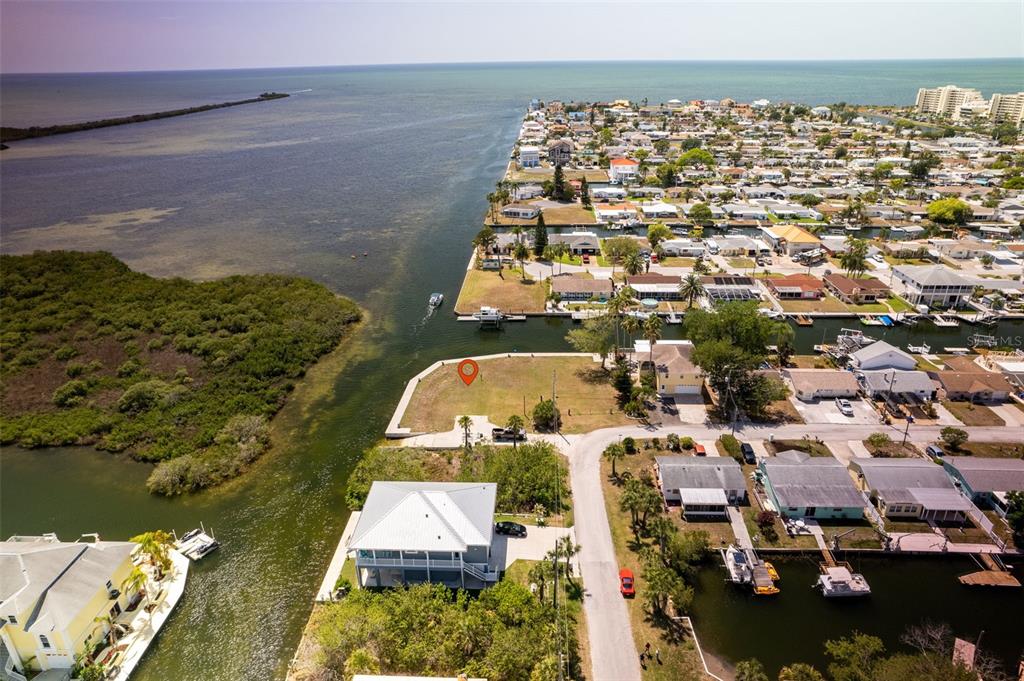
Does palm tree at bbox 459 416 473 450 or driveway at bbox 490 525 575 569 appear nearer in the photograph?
driveway at bbox 490 525 575 569

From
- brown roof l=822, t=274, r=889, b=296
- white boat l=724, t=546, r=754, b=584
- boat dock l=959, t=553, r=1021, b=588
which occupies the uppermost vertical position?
brown roof l=822, t=274, r=889, b=296

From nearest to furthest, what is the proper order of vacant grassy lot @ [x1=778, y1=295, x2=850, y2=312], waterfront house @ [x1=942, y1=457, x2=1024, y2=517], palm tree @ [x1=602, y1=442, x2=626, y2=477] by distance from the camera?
waterfront house @ [x1=942, y1=457, x2=1024, y2=517] → palm tree @ [x1=602, y1=442, x2=626, y2=477] → vacant grassy lot @ [x1=778, y1=295, x2=850, y2=312]

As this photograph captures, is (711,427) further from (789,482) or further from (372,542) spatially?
(372,542)

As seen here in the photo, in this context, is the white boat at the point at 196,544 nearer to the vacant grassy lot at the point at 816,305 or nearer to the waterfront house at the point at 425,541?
the waterfront house at the point at 425,541

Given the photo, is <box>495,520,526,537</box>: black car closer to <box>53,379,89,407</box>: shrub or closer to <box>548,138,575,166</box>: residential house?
<box>53,379,89,407</box>: shrub

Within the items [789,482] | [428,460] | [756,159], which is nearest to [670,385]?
[789,482]

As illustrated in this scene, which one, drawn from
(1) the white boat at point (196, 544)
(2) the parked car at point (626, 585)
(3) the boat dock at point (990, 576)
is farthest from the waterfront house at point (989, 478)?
(1) the white boat at point (196, 544)

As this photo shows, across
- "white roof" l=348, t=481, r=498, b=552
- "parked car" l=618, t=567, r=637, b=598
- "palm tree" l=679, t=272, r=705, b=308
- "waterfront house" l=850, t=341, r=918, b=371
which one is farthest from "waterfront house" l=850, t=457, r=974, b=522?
"palm tree" l=679, t=272, r=705, b=308

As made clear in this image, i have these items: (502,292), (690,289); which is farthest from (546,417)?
(502,292)
